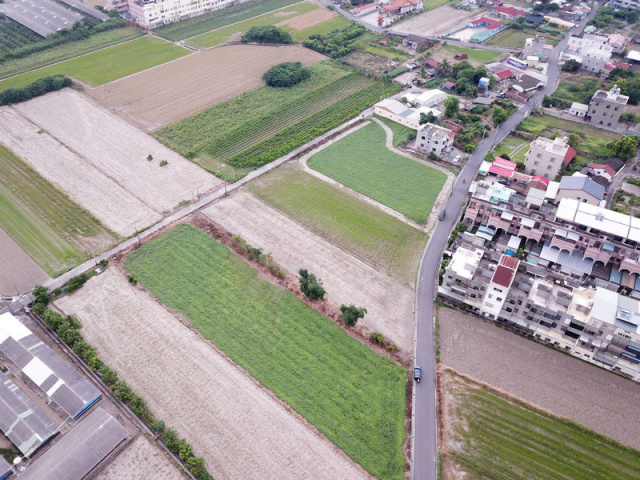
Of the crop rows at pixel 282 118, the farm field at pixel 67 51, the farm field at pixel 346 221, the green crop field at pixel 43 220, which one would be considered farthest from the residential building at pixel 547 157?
the farm field at pixel 67 51

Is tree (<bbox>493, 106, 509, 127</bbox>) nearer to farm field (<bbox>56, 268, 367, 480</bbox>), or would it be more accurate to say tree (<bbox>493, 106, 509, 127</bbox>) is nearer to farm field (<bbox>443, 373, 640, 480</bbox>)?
farm field (<bbox>443, 373, 640, 480</bbox>)

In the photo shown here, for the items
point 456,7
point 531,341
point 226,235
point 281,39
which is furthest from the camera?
point 456,7

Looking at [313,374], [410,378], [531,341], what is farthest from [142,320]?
[531,341]

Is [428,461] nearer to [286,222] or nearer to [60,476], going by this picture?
[60,476]

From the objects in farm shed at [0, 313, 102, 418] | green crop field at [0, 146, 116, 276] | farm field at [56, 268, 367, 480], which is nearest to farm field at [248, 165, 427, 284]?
farm field at [56, 268, 367, 480]

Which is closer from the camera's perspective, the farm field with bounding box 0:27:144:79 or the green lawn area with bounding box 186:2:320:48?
the farm field with bounding box 0:27:144:79

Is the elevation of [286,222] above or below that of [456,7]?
below
